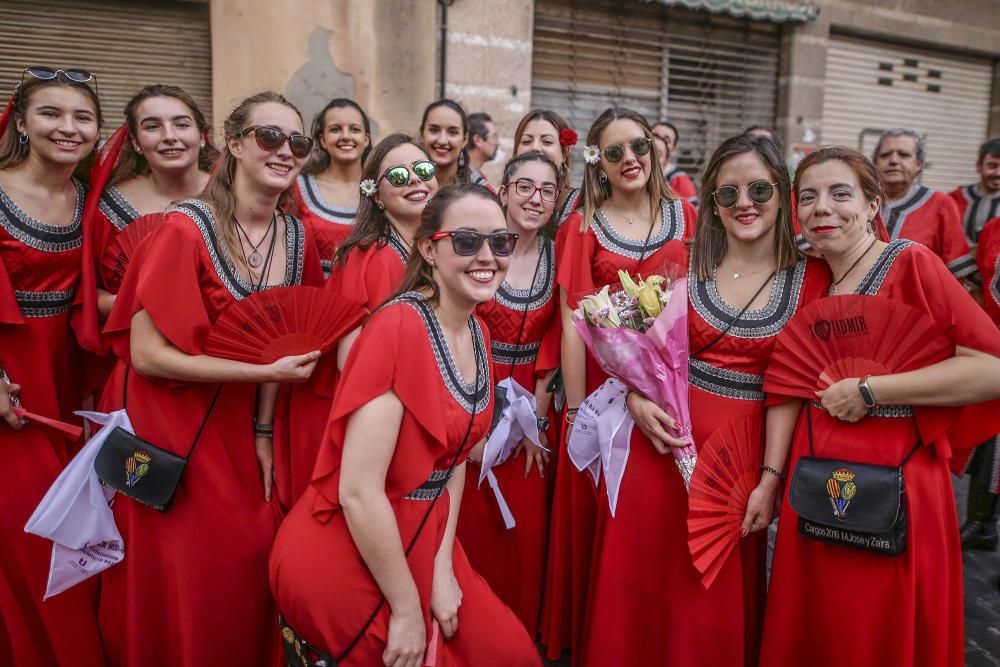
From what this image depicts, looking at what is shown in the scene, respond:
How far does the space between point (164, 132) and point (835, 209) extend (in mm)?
2906

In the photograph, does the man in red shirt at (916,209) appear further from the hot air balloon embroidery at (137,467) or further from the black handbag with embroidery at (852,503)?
the hot air balloon embroidery at (137,467)

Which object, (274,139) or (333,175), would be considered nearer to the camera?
(274,139)

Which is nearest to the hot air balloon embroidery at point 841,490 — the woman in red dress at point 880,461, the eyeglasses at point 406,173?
the woman in red dress at point 880,461

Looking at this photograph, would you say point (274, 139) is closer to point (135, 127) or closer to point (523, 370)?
point (135, 127)

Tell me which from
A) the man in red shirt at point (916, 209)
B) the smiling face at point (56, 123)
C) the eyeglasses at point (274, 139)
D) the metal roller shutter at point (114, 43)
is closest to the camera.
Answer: the eyeglasses at point (274, 139)

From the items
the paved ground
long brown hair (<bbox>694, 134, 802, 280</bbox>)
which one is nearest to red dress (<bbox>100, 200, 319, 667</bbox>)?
the paved ground

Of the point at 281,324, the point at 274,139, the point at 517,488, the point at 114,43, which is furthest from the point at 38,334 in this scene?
the point at 114,43

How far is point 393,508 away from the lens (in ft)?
7.07

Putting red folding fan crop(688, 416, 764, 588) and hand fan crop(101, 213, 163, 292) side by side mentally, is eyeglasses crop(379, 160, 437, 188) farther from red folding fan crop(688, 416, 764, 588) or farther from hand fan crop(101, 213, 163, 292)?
red folding fan crop(688, 416, 764, 588)

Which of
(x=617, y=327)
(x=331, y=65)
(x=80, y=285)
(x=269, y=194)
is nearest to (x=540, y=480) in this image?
(x=617, y=327)

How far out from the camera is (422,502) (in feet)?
7.34

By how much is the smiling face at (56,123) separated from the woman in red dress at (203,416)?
75cm

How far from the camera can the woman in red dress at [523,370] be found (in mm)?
3414

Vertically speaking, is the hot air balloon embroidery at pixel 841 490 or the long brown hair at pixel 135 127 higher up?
the long brown hair at pixel 135 127
